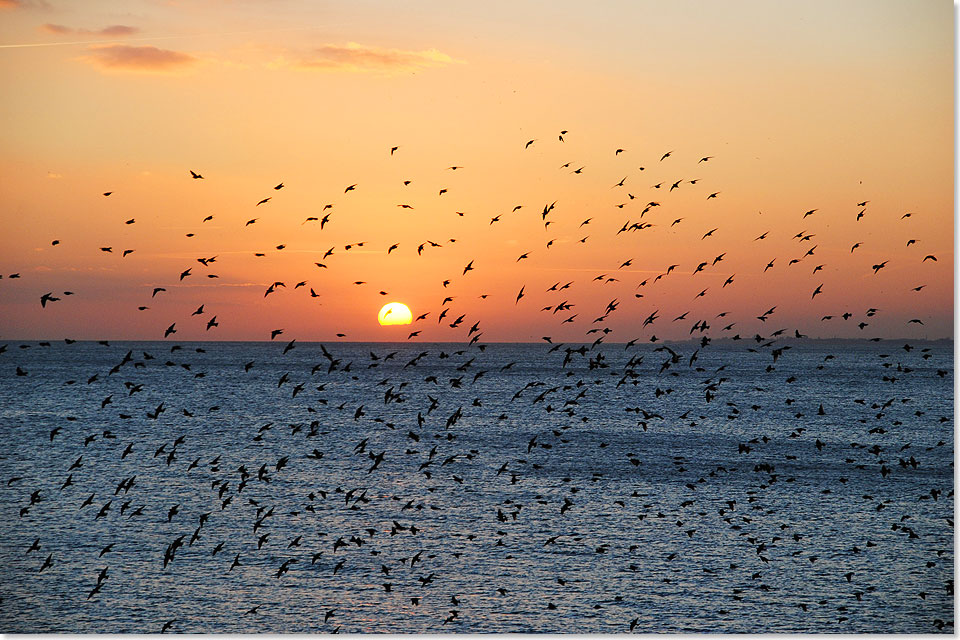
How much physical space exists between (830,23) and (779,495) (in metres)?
28.6

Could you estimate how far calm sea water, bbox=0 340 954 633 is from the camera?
25859 mm

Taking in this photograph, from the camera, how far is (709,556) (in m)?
31.4

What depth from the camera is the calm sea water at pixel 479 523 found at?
25.9m

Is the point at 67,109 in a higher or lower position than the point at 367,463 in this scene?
higher

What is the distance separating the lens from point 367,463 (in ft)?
180

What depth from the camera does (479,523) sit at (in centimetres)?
3675

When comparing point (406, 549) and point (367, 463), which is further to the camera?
point (367, 463)

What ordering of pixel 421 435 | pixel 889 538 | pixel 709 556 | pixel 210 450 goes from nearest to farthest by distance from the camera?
1. pixel 709 556
2. pixel 889 538
3. pixel 210 450
4. pixel 421 435

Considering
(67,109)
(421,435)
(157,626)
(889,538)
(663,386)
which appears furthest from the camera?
(663,386)

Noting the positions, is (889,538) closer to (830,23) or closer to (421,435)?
(830,23)

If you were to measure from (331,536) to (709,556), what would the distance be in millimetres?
13606

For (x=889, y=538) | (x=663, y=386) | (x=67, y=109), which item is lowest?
(x=663, y=386)

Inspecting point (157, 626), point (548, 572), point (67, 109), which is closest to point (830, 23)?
point (548, 572)

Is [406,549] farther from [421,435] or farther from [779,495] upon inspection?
[421,435]
